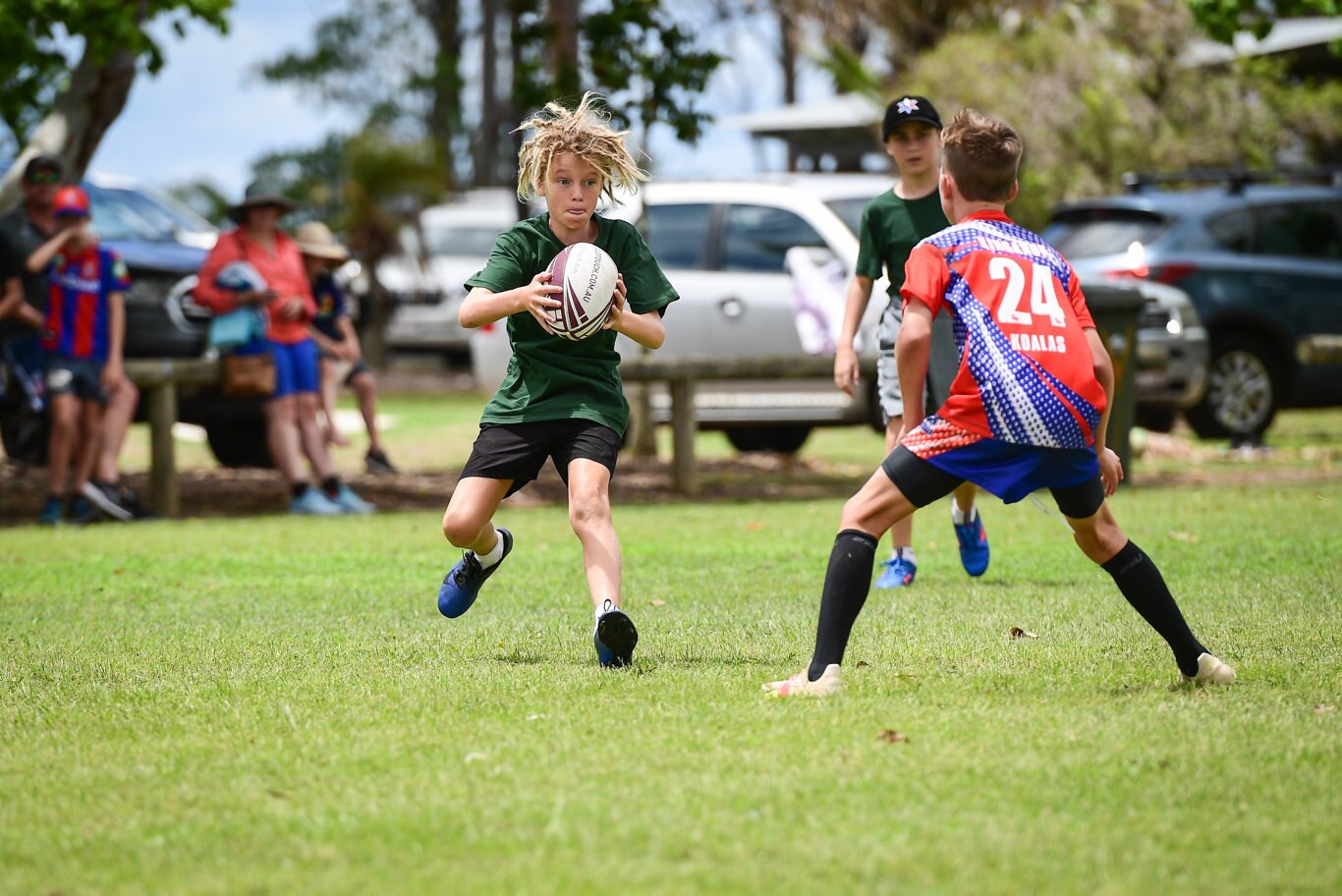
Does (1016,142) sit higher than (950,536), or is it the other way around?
(1016,142)

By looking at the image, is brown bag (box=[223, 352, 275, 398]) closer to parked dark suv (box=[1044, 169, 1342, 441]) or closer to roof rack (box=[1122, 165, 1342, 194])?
parked dark suv (box=[1044, 169, 1342, 441])

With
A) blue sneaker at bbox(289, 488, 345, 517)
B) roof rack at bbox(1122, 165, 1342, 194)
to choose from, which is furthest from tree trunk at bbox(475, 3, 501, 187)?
blue sneaker at bbox(289, 488, 345, 517)

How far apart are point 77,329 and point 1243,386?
389 inches

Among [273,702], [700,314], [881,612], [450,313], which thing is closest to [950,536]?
[881,612]

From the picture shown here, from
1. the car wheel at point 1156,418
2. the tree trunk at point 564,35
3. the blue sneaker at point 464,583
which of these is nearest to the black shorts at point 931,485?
the blue sneaker at point 464,583

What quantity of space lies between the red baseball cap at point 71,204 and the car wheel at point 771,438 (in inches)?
241

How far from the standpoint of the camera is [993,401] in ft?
15.8

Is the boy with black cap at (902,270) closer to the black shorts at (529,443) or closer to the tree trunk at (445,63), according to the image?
the black shorts at (529,443)

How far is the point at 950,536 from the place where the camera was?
971cm

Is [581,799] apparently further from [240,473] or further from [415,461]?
[415,461]

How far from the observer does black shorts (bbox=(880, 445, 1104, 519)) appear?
4.91m

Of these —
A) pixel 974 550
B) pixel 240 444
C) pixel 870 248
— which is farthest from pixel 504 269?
pixel 240 444

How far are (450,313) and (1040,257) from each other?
24.1 m

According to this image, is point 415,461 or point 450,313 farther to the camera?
point 450,313
